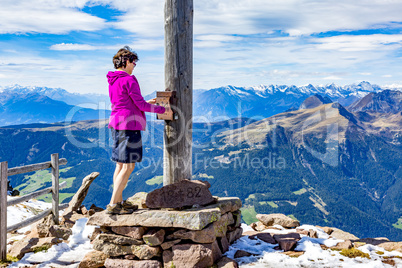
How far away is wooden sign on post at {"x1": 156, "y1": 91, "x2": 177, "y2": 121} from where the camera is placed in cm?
879

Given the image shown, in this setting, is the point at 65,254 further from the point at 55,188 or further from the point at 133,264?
the point at 55,188

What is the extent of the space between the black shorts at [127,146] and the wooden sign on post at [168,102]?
1178 millimetres

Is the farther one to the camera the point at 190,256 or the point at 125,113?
the point at 125,113

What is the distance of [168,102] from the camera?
8.80 meters

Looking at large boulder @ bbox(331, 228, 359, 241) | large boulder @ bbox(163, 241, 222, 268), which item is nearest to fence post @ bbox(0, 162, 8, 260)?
large boulder @ bbox(163, 241, 222, 268)

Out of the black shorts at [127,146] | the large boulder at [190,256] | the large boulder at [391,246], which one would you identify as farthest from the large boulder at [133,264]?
the large boulder at [391,246]

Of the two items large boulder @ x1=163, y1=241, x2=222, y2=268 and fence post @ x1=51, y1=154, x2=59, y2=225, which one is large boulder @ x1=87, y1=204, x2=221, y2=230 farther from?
fence post @ x1=51, y1=154, x2=59, y2=225

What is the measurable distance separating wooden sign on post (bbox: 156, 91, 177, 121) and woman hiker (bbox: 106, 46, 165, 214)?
28.9 inches

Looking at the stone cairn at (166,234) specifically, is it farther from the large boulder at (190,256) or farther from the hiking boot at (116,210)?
the hiking boot at (116,210)

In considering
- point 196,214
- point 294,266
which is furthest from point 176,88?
point 294,266

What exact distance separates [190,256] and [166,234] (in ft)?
2.69

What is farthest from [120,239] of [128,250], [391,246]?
[391,246]

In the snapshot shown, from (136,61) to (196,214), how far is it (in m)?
4.15

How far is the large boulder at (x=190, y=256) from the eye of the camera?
7.54 m
